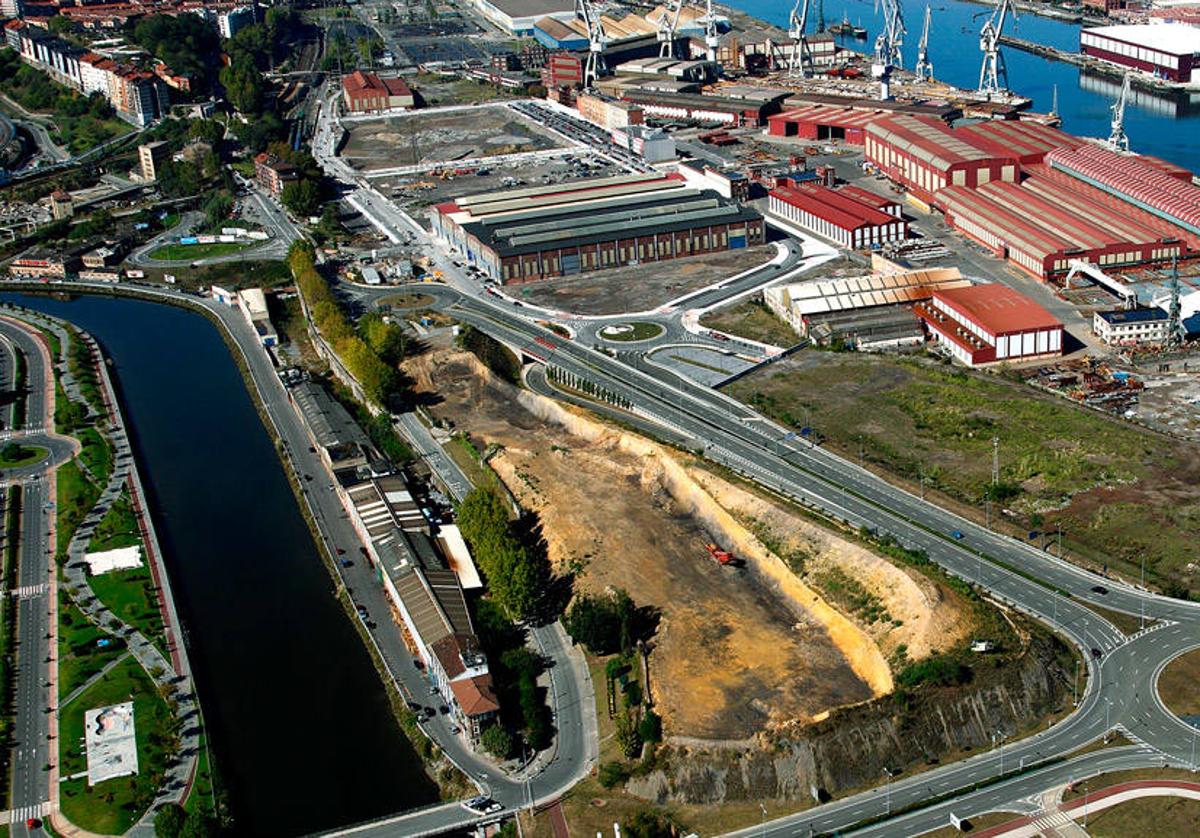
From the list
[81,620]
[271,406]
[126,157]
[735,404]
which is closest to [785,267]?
[735,404]

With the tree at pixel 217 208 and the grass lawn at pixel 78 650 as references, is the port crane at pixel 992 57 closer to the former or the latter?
the tree at pixel 217 208

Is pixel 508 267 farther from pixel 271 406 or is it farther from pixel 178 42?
pixel 178 42

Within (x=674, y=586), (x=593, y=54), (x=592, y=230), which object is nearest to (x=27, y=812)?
(x=674, y=586)

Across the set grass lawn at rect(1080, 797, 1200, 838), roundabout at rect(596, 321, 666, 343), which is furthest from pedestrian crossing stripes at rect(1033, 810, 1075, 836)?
roundabout at rect(596, 321, 666, 343)

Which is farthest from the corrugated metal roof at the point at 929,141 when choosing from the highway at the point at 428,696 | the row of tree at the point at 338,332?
the highway at the point at 428,696

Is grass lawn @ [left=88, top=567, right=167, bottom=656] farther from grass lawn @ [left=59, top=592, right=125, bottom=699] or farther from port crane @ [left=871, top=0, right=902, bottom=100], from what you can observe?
port crane @ [left=871, top=0, right=902, bottom=100]

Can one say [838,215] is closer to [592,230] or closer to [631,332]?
[592,230]
